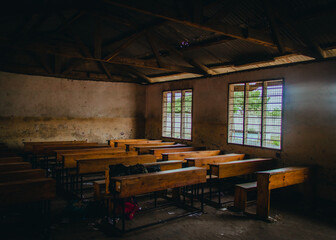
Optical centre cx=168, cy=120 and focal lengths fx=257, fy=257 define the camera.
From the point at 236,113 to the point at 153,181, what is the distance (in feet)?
14.5

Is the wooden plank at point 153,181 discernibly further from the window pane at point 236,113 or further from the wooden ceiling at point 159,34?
the window pane at point 236,113

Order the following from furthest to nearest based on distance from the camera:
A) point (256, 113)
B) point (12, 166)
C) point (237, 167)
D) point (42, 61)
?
point (42, 61) → point (256, 113) → point (237, 167) → point (12, 166)

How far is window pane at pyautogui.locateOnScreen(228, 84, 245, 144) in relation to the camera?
25.2ft

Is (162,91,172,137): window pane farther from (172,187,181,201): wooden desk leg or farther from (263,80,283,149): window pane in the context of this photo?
(172,187,181,201): wooden desk leg

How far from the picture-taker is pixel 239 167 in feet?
19.5

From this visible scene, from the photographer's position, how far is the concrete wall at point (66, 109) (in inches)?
355

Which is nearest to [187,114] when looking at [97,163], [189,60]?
[189,60]

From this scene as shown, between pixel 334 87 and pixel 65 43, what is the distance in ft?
25.6

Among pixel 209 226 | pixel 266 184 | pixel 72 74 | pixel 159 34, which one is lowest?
pixel 209 226

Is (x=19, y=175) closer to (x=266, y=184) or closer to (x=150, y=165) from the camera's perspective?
(x=150, y=165)

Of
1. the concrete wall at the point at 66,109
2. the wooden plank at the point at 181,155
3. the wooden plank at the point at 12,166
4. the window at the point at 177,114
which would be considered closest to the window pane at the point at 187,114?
the window at the point at 177,114

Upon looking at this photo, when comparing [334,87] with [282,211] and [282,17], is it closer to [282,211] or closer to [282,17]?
[282,17]

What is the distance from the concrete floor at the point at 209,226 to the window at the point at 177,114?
4.68 meters

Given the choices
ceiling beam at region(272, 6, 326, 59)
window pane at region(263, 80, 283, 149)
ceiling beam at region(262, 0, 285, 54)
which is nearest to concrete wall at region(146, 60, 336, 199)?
window pane at region(263, 80, 283, 149)
